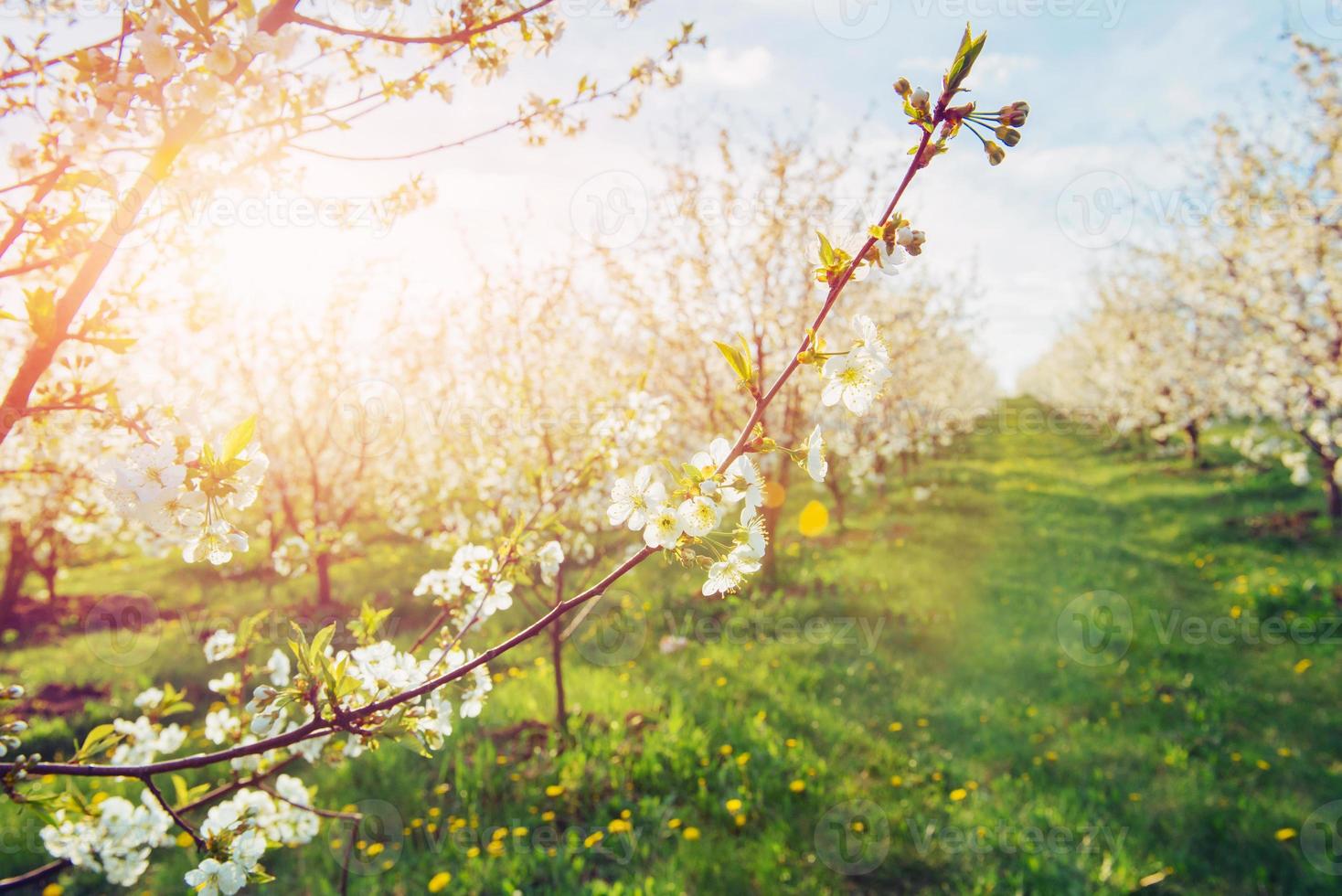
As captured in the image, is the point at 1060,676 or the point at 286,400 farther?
the point at 286,400

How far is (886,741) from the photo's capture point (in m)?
5.10

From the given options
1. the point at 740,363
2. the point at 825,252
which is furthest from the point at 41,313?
the point at 825,252

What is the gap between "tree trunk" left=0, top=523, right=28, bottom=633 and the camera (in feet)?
32.5

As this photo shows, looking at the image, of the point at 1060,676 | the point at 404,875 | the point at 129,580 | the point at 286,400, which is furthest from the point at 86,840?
the point at 129,580

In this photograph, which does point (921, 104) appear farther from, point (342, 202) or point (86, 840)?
point (86, 840)

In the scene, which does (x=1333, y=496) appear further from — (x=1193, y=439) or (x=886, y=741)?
(x=886, y=741)

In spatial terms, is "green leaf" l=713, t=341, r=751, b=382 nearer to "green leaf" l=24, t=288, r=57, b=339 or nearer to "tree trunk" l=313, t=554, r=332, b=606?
"green leaf" l=24, t=288, r=57, b=339

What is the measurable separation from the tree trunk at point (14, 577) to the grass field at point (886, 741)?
4.16 ft

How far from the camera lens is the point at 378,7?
195 cm

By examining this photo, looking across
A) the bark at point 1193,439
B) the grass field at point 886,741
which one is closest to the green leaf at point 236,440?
the grass field at point 886,741

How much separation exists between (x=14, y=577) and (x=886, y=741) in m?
11.8

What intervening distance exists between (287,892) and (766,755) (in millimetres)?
2729

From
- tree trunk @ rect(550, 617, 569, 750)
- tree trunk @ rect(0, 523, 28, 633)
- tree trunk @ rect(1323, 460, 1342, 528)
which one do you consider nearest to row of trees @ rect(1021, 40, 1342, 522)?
tree trunk @ rect(1323, 460, 1342, 528)

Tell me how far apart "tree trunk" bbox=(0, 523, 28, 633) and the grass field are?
1267 mm
